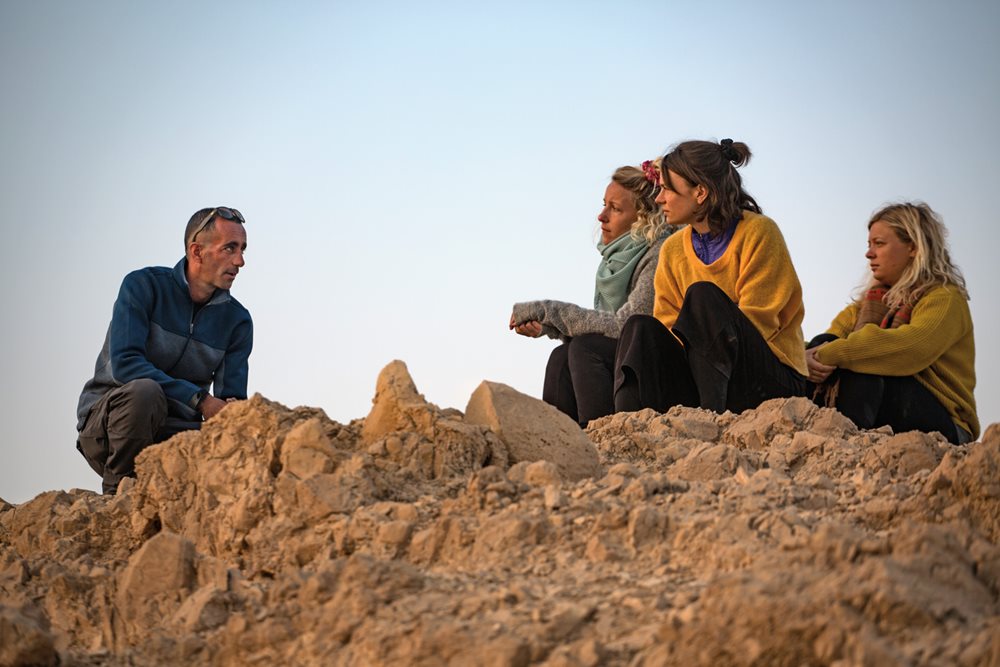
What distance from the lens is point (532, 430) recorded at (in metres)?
4.09

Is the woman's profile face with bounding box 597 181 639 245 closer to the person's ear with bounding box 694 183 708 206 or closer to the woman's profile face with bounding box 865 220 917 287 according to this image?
the person's ear with bounding box 694 183 708 206

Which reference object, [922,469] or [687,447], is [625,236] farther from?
[922,469]

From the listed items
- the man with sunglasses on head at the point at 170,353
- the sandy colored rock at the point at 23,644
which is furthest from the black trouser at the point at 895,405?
the sandy colored rock at the point at 23,644

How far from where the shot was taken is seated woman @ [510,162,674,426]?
657cm

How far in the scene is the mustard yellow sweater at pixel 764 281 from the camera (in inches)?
236

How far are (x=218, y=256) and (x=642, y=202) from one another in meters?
2.32

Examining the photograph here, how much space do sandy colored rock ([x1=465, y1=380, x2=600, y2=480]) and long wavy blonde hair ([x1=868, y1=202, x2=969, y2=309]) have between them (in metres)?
2.69

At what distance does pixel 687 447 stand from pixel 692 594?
1825mm

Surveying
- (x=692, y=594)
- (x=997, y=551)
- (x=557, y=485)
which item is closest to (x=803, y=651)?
(x=692, y=594)

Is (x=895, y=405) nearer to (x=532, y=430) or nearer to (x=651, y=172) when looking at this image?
(x=651, y=172)

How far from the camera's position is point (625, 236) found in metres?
6.88

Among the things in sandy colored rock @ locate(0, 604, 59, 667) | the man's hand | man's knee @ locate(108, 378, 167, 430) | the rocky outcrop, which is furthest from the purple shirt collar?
sandy colored rock @ locate(0, 604, 59, 667)

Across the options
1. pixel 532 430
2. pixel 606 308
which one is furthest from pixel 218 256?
pixel 532 430

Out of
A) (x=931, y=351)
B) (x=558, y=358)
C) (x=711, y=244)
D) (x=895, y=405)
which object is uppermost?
(x=711, y=244)
